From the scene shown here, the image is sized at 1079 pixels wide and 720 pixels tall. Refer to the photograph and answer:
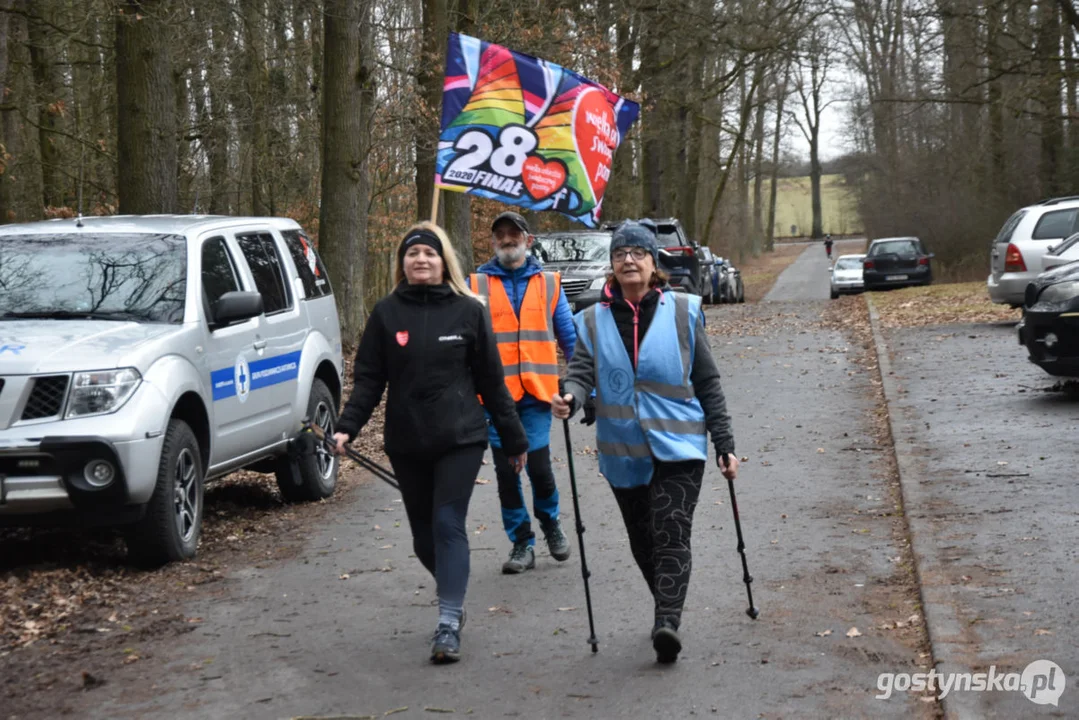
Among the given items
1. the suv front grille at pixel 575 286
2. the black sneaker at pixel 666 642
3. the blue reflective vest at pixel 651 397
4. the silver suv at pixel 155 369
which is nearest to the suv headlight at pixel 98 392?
the silver suv at pixel 155 369

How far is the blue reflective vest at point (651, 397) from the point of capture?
6.10 metres

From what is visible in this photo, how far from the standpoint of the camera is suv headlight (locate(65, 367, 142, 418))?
775 cm

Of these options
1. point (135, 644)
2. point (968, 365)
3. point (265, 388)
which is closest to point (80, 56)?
point (968, 365)

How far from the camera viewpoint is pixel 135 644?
265 inches

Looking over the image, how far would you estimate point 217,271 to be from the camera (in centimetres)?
953

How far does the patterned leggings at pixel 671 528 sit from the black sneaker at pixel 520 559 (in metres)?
1.89

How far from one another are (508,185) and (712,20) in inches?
727

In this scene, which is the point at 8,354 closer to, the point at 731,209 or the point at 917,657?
the point at 917,657

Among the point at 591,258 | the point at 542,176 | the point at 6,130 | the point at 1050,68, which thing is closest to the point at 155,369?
the point at 542,176

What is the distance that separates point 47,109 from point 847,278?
94.9 ft

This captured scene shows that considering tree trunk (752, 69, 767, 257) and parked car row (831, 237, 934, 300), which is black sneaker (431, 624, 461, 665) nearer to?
parked car row (831, 237, 934, 300)

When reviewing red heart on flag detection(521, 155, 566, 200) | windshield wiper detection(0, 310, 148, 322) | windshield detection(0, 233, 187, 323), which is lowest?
windshield wiper detection(0, 310, 148, 322)

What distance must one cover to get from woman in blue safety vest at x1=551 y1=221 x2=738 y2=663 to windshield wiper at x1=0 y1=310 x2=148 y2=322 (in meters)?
3.53

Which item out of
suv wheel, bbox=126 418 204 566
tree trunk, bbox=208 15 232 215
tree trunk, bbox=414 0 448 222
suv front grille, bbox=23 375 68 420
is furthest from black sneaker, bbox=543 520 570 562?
tree trunk, bbox=208 15 232 215
